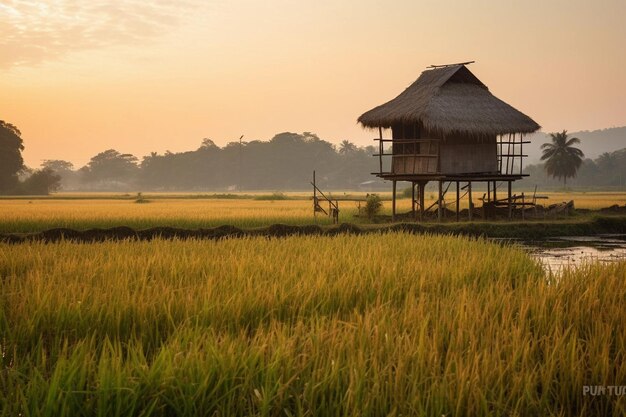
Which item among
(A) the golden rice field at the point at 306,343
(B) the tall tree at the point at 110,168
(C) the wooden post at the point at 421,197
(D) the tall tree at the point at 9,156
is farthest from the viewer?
(B) the tall tree at the point at 110,168

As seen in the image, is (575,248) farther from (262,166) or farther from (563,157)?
(262,166)

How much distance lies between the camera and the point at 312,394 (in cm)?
297

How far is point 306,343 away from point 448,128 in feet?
50.6

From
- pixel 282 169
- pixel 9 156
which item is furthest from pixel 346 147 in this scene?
pixel 9 156

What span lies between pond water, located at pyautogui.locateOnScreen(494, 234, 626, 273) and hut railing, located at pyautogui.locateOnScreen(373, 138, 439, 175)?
399 centimetres

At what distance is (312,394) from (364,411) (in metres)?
0.31

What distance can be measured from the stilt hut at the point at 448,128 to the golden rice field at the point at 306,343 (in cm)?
1100

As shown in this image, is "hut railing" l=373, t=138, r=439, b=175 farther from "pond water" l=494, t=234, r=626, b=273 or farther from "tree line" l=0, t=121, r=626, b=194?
"tree line" l=0, t=121, r=626, b=194

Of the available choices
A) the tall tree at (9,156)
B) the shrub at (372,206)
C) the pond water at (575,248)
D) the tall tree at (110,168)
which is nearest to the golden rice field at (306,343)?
the pond water at (575,248)

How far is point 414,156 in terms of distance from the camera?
756 inches

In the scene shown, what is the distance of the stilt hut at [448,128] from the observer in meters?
18.8

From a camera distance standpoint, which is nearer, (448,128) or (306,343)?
(306,343)

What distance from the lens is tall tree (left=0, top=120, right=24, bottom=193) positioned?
54156 mm

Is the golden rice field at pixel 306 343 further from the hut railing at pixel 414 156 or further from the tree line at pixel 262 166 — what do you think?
the tree line at pixel 262 166
